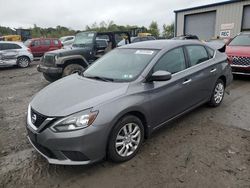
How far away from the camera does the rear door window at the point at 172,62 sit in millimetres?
3789

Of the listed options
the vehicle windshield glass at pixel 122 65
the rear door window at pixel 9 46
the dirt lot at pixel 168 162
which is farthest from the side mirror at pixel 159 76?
the rear door window at pixel 9 46

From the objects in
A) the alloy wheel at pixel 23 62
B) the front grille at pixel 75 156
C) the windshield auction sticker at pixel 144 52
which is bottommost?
the alloy wheel at pixel 23 62

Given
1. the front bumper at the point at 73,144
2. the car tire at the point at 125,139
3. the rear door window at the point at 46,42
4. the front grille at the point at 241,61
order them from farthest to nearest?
the rear door window at the point at 46,42, the front grille at the point at 241,61, the car tire at the point at 125,139, the front bumper at the point at 73,144

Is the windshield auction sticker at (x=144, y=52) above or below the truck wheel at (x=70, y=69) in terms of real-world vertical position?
above

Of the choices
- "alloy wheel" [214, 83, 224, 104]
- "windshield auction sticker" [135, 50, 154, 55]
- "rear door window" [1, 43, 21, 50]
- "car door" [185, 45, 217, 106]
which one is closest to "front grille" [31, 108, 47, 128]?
"windshield auction sticker" [135, 50, 154, 55]

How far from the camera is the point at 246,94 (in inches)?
250

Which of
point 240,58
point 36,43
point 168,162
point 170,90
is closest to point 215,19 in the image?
point 240,58

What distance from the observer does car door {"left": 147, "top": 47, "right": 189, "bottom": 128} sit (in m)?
3.56

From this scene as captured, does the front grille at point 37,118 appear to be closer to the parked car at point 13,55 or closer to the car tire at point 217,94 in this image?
the car tire at point 217,94

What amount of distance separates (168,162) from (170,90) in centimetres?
113

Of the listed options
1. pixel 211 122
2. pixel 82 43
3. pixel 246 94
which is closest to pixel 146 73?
pixel 211 122

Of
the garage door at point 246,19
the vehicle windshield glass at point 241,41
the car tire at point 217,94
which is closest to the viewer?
the car tire at point 217,94

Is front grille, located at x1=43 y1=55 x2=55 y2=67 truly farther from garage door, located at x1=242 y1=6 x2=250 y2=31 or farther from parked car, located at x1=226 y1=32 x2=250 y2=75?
garage door, located at x1=242 y1=6 x2=250 y2=31

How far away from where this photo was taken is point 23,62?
1354 centimetres
